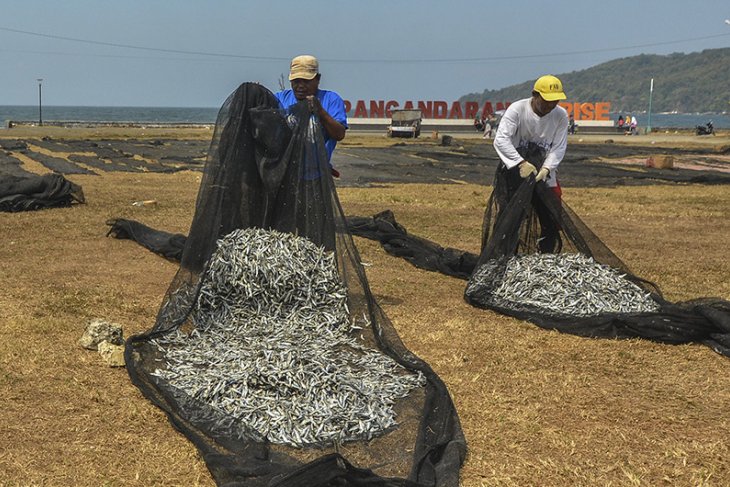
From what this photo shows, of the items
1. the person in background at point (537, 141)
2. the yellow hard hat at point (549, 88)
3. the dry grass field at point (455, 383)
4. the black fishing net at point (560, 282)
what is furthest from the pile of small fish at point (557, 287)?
the yellow hard hat at point (549, 88)

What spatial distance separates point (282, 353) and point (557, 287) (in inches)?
113

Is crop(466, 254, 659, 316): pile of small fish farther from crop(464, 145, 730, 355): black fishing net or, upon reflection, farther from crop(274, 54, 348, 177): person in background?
crop(274, 54, 348, 177): person in background

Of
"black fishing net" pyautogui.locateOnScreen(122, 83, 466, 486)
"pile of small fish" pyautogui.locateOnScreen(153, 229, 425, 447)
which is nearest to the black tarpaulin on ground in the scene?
"black fishing net" pyautogui.locateOnScreen(122, 83, 466, 486)

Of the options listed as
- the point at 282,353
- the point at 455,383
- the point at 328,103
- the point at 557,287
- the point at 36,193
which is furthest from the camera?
the point at 36,193

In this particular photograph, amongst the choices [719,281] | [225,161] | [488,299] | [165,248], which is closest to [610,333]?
[488,299]

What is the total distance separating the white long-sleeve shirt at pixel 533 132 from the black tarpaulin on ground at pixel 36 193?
707 centimetres

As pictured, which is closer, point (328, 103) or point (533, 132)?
point (328, 103)

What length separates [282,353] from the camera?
4543 mm

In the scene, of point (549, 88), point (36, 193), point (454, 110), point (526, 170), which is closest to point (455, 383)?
point (526, 170)

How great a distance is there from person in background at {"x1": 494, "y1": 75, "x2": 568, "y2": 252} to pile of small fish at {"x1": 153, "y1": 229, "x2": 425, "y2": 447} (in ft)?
7.49

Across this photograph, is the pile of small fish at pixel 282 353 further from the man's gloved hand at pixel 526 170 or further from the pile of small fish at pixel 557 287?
the man's gloved hand at pixel 526 170

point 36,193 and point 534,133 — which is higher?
point 534,133

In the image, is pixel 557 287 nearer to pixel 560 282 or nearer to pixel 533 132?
pixel 560 282

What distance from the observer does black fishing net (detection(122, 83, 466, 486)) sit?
3.72 m
